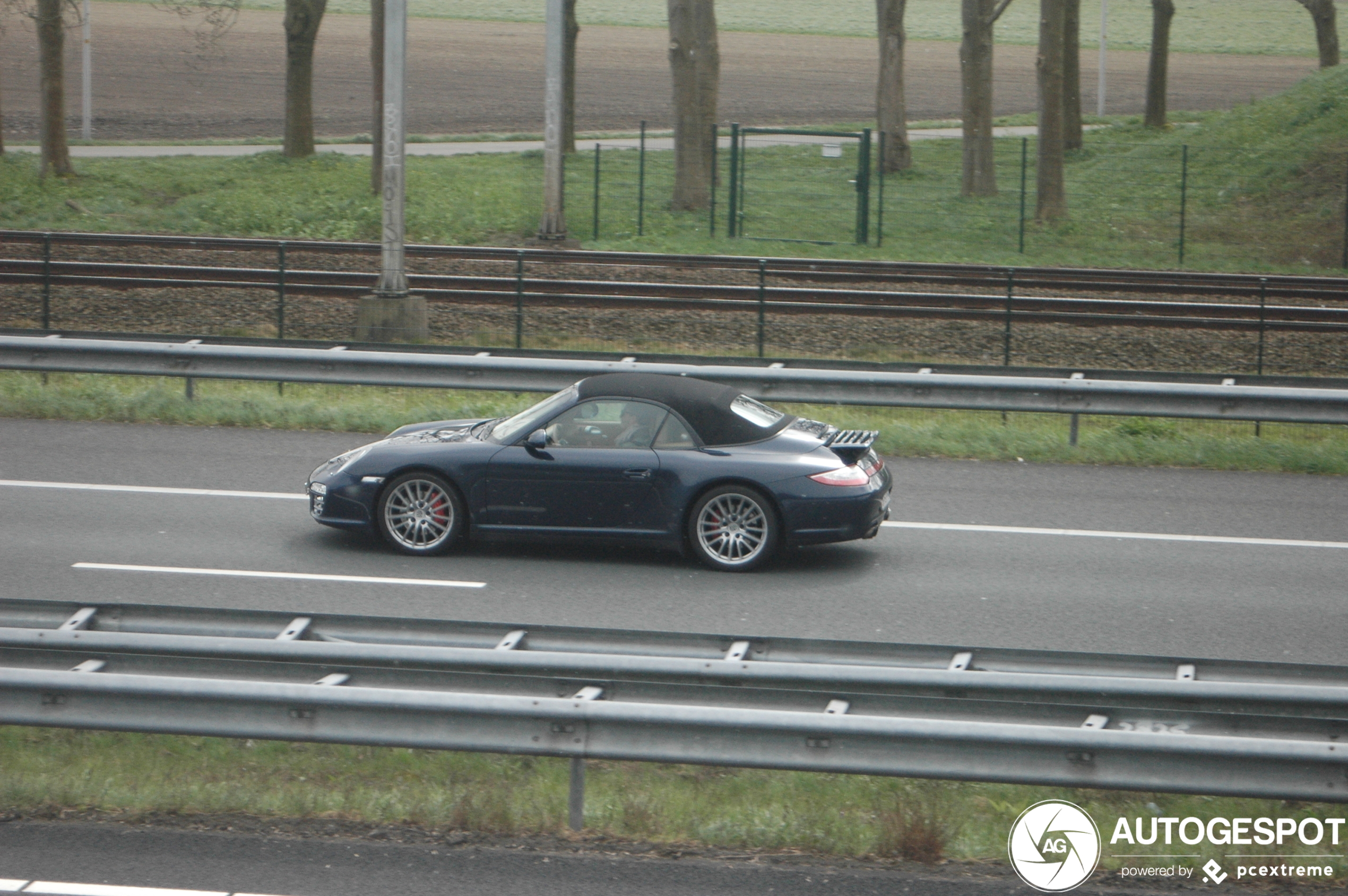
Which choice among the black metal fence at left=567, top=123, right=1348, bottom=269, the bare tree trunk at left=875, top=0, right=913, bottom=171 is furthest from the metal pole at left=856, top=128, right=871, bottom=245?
the bare tree trunk at left=875, top=0, right=913, bottom=171

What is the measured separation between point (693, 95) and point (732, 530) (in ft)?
72.5

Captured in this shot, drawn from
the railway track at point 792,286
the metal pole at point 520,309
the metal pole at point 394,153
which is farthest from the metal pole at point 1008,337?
the metal pole at point 394,153

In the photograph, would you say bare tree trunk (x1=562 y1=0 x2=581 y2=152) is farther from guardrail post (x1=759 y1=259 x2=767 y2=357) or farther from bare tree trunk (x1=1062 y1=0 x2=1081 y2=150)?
guardrail post (x1=759 y1=259 x2=767 y2=357)

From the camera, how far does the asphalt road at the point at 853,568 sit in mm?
8570

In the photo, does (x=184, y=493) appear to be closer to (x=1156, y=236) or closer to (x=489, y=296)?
(x=489, y=296)

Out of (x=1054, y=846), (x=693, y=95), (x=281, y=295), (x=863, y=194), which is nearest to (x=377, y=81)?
(x=693, y=95)

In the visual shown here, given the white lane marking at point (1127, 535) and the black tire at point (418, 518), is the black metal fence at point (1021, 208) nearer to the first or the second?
the white lane marking at point (1127, 535)

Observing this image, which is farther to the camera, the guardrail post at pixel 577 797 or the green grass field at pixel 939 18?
the green grass field at pixel 939 18

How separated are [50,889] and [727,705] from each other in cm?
258

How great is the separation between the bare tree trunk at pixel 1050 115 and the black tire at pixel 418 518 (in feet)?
68.1

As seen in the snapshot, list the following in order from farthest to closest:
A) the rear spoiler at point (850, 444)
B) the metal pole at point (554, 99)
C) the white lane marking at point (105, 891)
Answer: the metal pole at point (554, 99), the rear spoiler at point (850, 444), the white lane marking at point (105, 891)

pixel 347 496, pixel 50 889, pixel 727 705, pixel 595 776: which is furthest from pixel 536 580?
pixel 50 889

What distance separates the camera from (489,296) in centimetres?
2017

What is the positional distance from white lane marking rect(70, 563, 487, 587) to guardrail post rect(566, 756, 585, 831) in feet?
11.9
